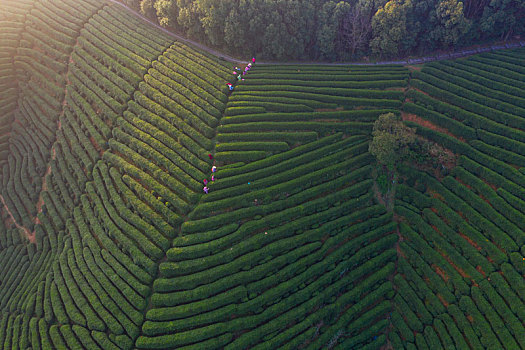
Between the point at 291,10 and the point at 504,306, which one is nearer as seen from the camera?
the point at 504,306

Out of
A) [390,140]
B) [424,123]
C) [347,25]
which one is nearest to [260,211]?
[390,140]

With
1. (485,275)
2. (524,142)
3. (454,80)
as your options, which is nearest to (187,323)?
(485,275)

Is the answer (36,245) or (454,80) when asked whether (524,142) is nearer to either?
(454,80)

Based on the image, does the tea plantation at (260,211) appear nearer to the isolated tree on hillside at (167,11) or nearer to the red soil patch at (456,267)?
the red soil patch at (456,267)

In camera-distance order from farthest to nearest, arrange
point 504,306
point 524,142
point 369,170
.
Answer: point 369,170 → point 524,142 → point 504,306

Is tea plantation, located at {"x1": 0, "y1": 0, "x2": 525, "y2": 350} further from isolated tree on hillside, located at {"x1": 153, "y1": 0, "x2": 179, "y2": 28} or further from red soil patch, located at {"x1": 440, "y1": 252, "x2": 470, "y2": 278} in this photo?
isolated tree on hillside, located at {"x1": 153, "y1": 0, "x2": 179, "y2": 28}

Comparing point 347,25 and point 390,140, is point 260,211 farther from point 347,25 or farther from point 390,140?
point 347,25

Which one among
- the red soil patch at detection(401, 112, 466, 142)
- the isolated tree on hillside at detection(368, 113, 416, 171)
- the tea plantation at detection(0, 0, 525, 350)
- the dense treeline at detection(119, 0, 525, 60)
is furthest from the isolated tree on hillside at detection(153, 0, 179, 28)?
the red soil patch at detection(401, 112, 466, 142)
